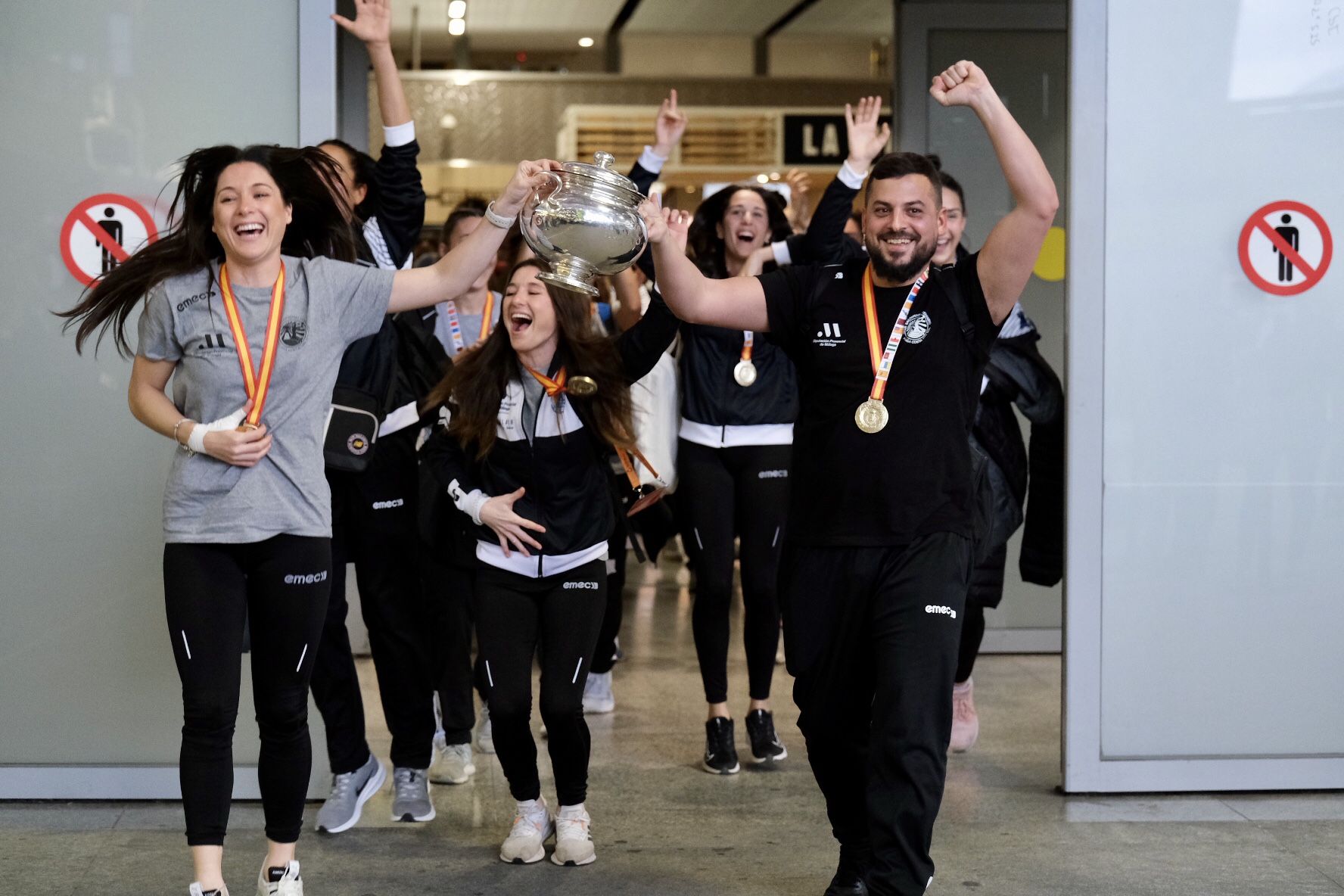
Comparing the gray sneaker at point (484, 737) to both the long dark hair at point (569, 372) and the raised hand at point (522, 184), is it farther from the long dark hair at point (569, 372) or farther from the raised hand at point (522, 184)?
the raised hand at point (522, 184)

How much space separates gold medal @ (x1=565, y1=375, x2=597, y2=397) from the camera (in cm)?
396

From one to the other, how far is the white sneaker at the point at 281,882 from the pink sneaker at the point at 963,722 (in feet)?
8.15

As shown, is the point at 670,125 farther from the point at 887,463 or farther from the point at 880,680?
the point at 880,680

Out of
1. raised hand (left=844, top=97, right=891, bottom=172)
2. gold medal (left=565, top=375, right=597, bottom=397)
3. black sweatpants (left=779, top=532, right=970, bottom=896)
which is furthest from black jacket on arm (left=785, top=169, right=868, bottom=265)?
black sweatpants (left=779, top=532, right=970, bottom=896)

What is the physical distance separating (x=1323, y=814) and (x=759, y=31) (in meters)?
9.68

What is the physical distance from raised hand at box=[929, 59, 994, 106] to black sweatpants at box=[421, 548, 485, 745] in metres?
1.87

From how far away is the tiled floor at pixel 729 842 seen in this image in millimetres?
3789

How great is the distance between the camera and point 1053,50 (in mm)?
6961

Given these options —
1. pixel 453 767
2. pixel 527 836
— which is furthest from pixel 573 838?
pixel 453 767

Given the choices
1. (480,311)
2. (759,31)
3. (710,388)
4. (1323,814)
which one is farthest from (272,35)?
(759,31)

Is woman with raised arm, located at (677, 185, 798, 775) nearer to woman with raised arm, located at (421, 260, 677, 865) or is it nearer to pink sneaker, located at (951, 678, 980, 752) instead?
pink sneaker, located at (951, 678, 980, 752)

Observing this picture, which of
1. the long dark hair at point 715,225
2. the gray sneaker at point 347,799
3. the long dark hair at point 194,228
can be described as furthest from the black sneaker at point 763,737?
the long dark hair at point 194,228

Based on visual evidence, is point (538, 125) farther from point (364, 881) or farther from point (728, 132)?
point (364, 881)

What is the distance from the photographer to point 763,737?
500 cm
